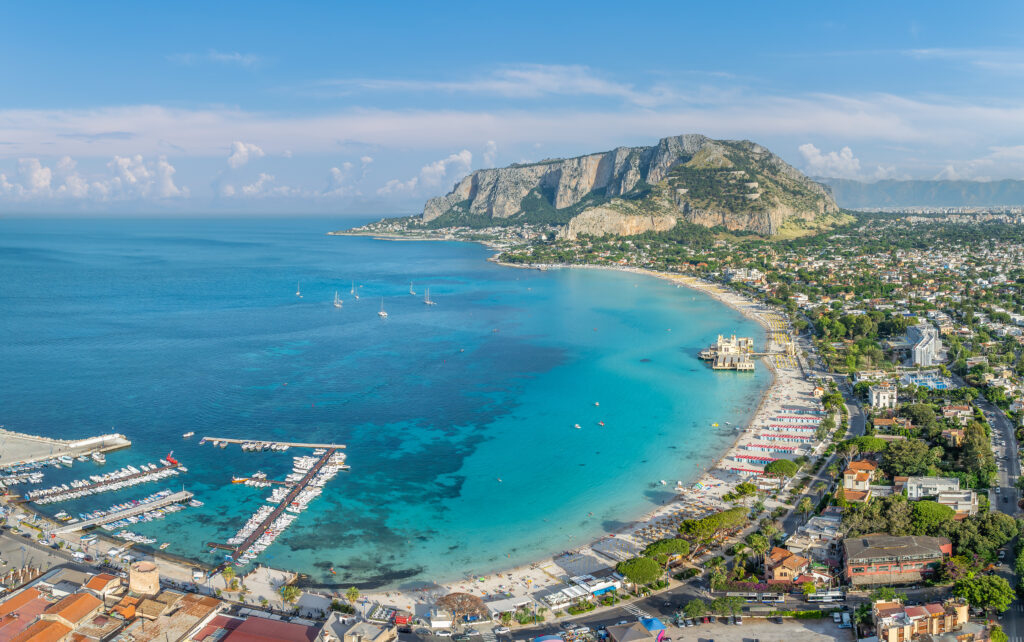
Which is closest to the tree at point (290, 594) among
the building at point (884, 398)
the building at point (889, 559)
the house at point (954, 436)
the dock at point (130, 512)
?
the dock at point (130, 512)

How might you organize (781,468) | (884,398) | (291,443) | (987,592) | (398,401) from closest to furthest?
1. (987,592)
2. (781,468)
3. (291,443)
4. (884,398)
5. (398,401)

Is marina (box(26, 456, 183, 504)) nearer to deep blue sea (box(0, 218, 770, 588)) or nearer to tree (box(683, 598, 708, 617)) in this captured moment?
deep blue sea (box(0, 218, 770, 588))

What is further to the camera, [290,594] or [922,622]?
[290,594]

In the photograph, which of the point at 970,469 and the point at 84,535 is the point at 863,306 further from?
the point at 84,535

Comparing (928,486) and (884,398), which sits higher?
(884,398)

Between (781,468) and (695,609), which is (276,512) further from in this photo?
(781,468)

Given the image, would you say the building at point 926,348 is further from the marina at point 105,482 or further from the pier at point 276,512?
the marina at point 105,482

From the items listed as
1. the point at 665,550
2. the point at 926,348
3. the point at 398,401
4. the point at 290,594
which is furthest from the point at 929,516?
the point at 926,348
